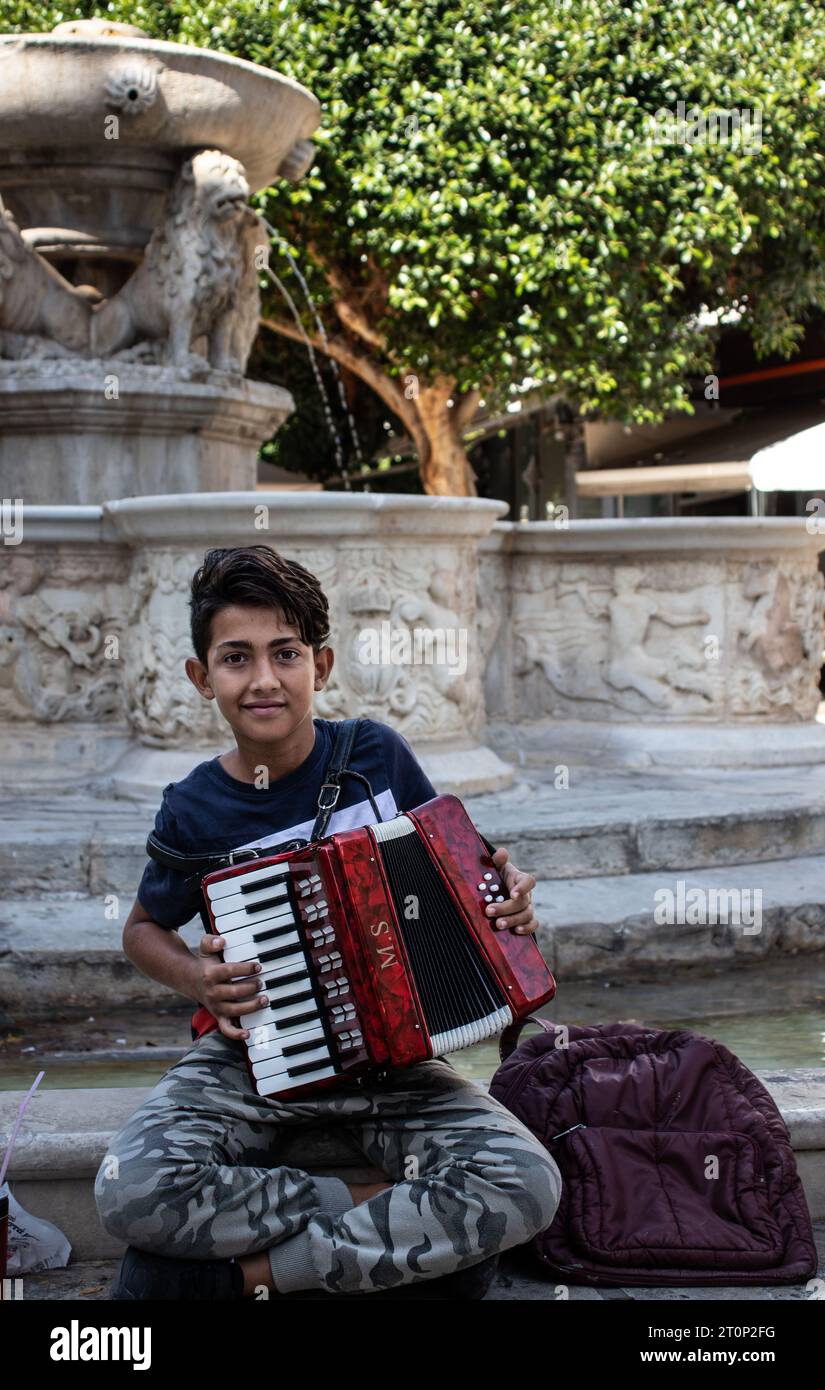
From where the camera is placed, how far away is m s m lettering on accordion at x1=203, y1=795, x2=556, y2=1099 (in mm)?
2461

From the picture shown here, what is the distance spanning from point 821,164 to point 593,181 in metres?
2.43

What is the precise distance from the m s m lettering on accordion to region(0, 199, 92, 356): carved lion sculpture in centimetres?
593

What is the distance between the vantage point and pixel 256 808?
2795 mm

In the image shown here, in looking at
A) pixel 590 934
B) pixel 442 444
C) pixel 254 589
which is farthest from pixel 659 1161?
pixel 442 444

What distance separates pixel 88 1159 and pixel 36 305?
19.5ft

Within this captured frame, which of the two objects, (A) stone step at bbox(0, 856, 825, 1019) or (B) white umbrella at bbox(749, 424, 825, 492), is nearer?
(A) stone step at bbox(0, 856, 825, 1019)

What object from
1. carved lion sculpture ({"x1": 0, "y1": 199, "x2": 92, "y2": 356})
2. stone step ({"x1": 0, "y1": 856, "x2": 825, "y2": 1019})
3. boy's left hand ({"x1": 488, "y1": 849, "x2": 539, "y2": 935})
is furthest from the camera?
carved lion sculpture ({"x1": 0, "y1": 199, "x2": 92, "y2": 356})

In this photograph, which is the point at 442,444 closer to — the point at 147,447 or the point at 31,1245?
the point at 147,447

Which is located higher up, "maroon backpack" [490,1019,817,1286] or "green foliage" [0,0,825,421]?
"green foliage" [0,0,825,421]

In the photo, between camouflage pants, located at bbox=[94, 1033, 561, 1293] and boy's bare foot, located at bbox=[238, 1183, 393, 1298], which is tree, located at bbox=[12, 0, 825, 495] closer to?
camouflage pants, located at bbox=[94, 1033, 561, 1293]

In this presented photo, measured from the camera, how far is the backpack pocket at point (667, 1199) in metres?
2.66

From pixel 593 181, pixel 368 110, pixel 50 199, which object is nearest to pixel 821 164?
pixel 593 181

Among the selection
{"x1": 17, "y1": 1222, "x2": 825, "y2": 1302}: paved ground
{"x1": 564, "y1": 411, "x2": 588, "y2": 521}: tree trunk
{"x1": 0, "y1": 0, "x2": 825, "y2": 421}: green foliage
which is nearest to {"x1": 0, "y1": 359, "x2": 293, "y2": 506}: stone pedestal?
{"x1": 17, "y1": 1222, "x2": 825, "y2": 1302}: paved ground
